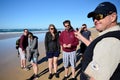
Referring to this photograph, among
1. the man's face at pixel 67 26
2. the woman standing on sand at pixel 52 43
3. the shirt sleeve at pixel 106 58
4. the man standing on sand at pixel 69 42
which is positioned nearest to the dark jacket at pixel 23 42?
the woman standing on sand at pixel 52 43

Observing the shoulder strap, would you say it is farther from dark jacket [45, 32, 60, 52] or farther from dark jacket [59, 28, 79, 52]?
dark jacket [45, 32, 60, 52]

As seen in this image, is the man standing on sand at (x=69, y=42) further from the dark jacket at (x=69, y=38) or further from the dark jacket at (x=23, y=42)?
the dark jacket at (x=23, y=42)

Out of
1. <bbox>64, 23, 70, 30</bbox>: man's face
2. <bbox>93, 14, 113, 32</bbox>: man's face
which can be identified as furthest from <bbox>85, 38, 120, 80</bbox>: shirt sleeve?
<bbox>64, 23, 70, 30</bbox>: man's face

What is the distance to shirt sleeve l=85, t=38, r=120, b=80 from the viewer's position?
151 cm

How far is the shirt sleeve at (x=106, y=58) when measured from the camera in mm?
1514

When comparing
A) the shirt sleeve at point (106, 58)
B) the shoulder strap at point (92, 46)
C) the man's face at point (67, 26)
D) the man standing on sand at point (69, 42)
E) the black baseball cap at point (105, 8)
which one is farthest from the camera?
the man standing on sand at point (69, 42)

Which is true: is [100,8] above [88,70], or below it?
above

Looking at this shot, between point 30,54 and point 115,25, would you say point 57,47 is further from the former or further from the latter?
point 115,25

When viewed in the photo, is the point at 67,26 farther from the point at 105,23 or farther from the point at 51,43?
the point at 105,23

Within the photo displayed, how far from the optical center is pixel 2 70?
9.29 metres

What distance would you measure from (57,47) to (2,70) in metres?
Result: 3.43

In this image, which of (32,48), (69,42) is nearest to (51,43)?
(32,48)

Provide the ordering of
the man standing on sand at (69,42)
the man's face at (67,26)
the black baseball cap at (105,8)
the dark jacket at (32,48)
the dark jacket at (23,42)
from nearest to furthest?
the black baseball cap at (105,8)
the man's face at (67,26)
the man standing on sand at (69,42)
the dark jacket at (32,48)
the dark jacket at (23,42)

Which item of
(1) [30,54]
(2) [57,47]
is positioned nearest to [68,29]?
(2) [57,47]
